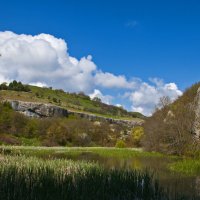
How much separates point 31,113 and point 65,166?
86.8 metres

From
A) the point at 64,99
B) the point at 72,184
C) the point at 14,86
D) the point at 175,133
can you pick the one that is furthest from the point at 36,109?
the point at 72,184

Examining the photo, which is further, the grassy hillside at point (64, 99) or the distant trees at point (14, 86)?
the distant trees at point (14, 86)

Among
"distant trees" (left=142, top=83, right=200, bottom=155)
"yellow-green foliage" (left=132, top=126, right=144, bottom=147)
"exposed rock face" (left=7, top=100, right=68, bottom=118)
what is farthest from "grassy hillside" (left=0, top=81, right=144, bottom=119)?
"distant trees" (left=142, top=83, right=200, bottom=155)

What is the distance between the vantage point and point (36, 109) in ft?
337

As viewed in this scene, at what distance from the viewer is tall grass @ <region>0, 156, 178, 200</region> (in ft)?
40.2

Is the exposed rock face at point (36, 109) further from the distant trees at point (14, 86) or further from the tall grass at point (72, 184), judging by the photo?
the tall grass at point (72, 184)

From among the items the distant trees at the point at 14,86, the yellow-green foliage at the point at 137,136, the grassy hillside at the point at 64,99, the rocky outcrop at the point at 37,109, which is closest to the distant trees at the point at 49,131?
the yellow-green foliage at the point at 137,136

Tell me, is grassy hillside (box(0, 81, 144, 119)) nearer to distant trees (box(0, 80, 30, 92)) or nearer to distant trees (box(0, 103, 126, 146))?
distant trees (box(0, 80, 30, 92))

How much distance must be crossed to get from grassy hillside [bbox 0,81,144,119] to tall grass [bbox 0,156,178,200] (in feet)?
305

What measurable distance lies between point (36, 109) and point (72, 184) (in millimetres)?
90549

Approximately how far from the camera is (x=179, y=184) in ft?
66.2

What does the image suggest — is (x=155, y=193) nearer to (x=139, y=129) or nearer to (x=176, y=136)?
(x=176, y=136)

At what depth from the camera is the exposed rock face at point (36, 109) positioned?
10049cm

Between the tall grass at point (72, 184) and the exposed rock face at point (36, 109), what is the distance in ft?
282
